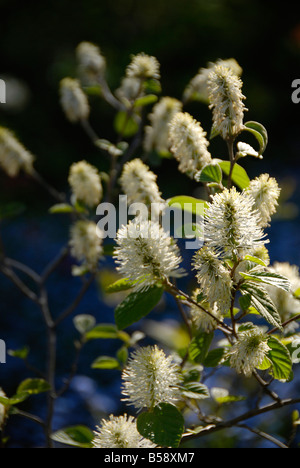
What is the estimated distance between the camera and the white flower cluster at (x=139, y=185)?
0.79 metres

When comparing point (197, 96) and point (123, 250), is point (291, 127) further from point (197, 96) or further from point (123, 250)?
point (123, 250)

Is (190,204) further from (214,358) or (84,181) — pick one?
(84,181)

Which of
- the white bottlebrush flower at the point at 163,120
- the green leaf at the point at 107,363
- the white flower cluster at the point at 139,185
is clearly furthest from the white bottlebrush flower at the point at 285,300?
the white bottlebrush flower at the point at 163,120

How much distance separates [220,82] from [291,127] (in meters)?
3.80

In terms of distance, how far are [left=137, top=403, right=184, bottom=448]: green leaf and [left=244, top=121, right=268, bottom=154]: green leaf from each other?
1.18 ft

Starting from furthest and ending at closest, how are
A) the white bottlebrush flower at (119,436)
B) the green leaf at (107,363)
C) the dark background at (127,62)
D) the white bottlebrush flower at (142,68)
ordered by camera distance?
the dark background at (127,62)
the white bottlebrush flower at (142,68)
the green leaf at (107,363)
the white bottlebrush flower at (119,436)

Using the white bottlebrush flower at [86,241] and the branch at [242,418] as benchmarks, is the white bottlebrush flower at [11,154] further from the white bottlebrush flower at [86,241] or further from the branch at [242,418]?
the branch at [242,418]

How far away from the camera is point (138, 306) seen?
2.22 feet

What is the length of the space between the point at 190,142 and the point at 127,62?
310cm

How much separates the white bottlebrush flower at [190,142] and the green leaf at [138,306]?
0.19m

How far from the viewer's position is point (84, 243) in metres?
1.04

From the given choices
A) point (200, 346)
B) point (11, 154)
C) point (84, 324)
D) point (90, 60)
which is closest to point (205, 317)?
point (200, 346)

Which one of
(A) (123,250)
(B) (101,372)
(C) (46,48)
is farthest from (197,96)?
(C) (46,48)

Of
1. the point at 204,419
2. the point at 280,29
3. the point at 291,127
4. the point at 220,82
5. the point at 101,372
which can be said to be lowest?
the point at 204,419
